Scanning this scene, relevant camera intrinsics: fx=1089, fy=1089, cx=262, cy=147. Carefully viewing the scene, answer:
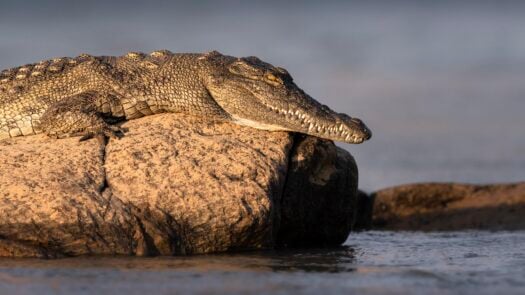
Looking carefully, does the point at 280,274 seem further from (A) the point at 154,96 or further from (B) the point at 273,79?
(A) the point at 154,96

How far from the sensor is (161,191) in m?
9.71

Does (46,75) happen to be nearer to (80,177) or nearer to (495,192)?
(80,177)

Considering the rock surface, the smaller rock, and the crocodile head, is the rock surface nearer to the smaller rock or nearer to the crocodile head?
the smaller rock

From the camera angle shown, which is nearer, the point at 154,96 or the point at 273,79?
the point at 273,79

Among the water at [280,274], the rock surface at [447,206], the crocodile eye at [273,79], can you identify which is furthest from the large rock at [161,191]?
the rock surface at [447,206]

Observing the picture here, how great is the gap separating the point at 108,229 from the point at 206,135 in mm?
1519

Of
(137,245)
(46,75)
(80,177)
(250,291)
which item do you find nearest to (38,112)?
(46,75)

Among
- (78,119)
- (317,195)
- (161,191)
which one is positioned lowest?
(161,191)

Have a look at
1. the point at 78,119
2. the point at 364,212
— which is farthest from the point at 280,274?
the point at 364,212

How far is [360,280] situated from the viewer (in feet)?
27.3

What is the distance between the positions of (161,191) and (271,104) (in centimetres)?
158

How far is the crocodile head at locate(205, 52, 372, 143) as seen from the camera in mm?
10531

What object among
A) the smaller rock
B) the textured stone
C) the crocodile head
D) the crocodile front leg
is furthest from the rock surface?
the crocodile front leg

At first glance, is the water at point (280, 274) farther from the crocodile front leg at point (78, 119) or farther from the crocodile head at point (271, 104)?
the crocodile front leg at point (78, 119)
